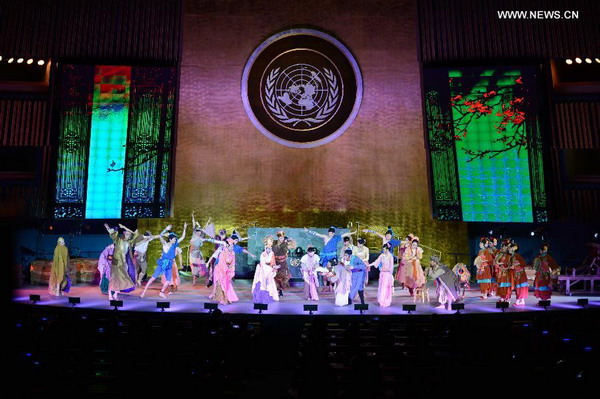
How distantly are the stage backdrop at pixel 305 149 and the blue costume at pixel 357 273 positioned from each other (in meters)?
4.22

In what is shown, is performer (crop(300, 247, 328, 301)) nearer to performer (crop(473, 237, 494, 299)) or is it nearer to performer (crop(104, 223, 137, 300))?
performer (crop(473, 237, 494, 299))

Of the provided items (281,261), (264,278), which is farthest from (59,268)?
(281,261)

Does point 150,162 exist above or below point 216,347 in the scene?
above

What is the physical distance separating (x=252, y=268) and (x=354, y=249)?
11.3 feet

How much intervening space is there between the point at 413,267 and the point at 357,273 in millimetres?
1492

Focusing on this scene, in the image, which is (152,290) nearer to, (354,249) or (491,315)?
(354,249)

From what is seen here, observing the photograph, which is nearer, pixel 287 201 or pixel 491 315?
pixel 491 315

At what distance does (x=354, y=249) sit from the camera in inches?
374

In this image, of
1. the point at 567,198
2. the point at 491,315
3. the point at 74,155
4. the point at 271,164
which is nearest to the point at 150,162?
the point at 74,155

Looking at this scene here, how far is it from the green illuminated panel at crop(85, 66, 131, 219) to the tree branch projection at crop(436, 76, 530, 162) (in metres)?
7.90

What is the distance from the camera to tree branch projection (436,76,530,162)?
13.1 metres

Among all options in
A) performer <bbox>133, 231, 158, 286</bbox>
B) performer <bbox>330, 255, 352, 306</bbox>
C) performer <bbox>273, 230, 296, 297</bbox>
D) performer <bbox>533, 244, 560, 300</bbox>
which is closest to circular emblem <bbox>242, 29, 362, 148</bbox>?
performer <bbox>273, 230, 296, 297</bbox>

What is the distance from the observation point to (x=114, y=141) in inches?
524

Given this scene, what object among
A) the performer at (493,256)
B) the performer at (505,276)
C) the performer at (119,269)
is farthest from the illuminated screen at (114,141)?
the performer at (505,276)
